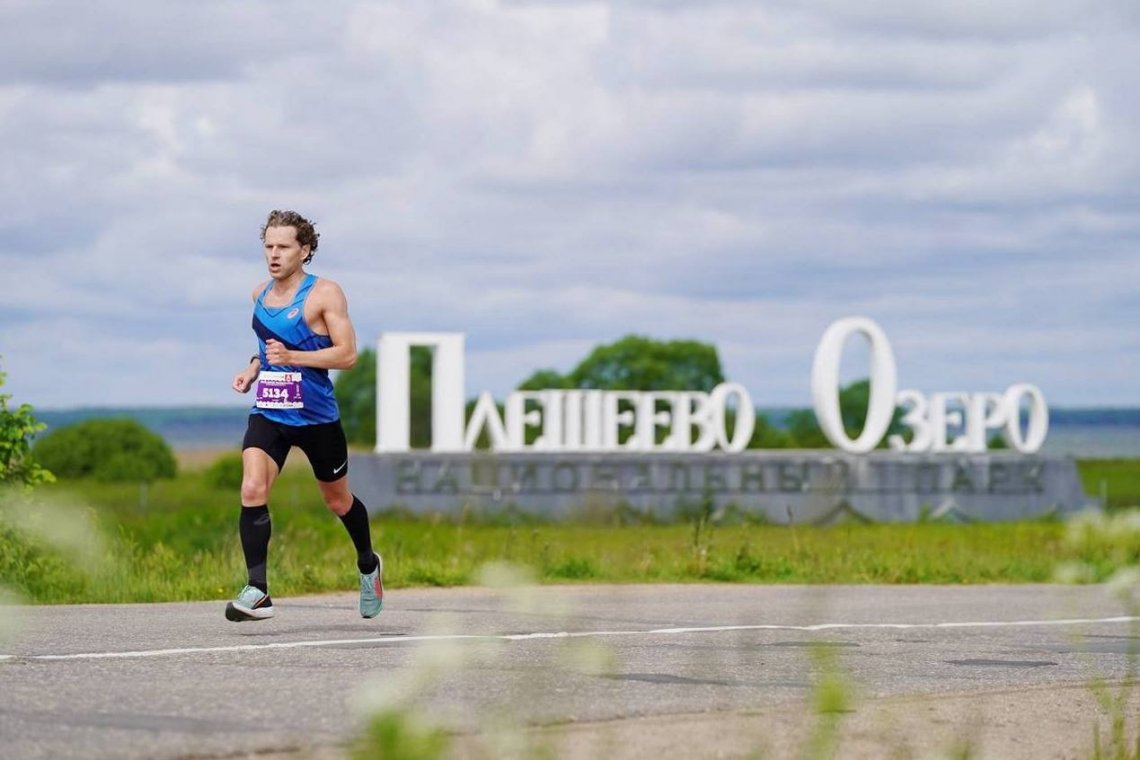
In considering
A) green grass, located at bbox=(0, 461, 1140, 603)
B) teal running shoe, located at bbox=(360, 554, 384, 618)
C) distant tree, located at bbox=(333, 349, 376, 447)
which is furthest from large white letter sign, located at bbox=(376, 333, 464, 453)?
distant tree, located at bbox=(333, 349, 376, 447)

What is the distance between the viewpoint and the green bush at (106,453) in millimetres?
73938

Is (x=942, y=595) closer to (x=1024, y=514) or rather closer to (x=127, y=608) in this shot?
(x=127, y=608)

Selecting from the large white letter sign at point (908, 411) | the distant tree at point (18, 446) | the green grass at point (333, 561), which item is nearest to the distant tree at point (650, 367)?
the large white letter sign at point (908, 411)

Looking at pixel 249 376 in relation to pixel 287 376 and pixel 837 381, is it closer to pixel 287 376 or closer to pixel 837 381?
pixel 287 376

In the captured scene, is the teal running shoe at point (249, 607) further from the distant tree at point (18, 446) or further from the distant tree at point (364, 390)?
the distant tree at point (364, 390)

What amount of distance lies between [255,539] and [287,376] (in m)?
0.95

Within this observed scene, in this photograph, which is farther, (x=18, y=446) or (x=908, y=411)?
(x=908, y=411)

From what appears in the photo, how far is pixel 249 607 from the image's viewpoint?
9820 millimetres

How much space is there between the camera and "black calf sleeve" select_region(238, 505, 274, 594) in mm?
9953

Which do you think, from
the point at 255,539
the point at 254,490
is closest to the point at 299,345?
the point at 254,490

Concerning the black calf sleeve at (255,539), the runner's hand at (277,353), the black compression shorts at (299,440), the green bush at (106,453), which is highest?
the green bush at (106,453)

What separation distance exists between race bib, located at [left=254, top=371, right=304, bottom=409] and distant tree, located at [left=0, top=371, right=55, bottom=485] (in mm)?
3775

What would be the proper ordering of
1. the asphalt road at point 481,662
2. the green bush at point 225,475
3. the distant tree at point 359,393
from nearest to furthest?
the asphalt road at point 481,662 → the green bush at point 225,475 → the distant tree at point 359,393

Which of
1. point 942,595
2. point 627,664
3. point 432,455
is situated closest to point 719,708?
point 627,664
